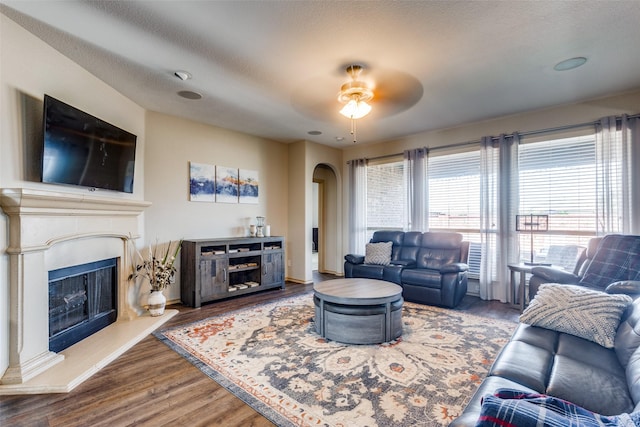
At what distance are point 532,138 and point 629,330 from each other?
328 cm

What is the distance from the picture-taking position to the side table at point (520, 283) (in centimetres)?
374

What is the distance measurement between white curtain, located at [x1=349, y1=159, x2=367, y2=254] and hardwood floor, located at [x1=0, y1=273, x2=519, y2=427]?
3.97 meters

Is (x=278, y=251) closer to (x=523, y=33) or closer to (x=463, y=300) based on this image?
(x=463, y=300)

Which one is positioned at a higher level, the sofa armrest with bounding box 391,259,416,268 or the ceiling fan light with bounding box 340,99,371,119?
the ceiling fan light with bounding box 340,99,371,119

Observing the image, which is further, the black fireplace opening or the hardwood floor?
the black fireplace opening

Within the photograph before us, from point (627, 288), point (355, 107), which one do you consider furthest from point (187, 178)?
point (627, 288)

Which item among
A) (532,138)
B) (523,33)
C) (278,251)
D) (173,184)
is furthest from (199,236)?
(532,138)

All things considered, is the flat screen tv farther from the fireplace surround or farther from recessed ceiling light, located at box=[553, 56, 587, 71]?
recessed ceiling light, located at box=[553, 56, 587, 71]

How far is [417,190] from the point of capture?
514 centimetres

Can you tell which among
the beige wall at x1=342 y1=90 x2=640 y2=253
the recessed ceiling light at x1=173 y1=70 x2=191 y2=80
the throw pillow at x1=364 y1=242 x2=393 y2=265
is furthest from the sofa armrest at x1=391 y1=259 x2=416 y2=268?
the recessed ceiling light at x1=173 y1=70 x2=191 y2=80

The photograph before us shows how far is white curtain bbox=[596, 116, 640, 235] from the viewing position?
3.46 m

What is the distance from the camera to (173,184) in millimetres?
4332

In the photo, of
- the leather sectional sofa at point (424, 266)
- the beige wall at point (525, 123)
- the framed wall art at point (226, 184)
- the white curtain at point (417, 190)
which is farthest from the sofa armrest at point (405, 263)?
the framed wall art at point (226, 184)

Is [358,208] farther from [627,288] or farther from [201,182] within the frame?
[627,288]
